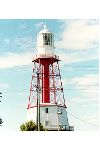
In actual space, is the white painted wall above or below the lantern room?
below

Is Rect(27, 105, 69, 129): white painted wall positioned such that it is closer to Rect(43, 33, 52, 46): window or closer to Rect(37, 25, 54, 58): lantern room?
Rect(37, 25, 54, 58): lantern room

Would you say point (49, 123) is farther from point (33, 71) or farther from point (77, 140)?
point (77, 140)

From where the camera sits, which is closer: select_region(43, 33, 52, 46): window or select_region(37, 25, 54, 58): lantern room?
select_region(43, 33, 52, 46): window

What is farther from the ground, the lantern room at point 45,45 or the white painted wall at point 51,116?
the lantern room at point 45,45

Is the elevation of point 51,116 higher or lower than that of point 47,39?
lower

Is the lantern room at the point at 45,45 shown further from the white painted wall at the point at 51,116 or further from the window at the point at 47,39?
the white painted wall at the point at 51,116

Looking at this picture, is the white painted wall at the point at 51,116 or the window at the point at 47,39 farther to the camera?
the window at the point at 47,39

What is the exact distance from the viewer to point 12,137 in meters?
14.5

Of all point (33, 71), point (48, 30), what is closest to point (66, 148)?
point (33, 71)

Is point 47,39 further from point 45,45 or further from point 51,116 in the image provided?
point 51,116

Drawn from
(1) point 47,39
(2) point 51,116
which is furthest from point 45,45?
(2) point 51,116

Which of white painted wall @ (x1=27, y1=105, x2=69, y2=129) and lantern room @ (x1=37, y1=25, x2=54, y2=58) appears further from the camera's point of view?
lantern room @ (x1=37, y1=25, x2=54, y2=58)

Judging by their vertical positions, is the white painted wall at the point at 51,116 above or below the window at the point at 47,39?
below

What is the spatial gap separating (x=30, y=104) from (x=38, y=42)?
756 cm
